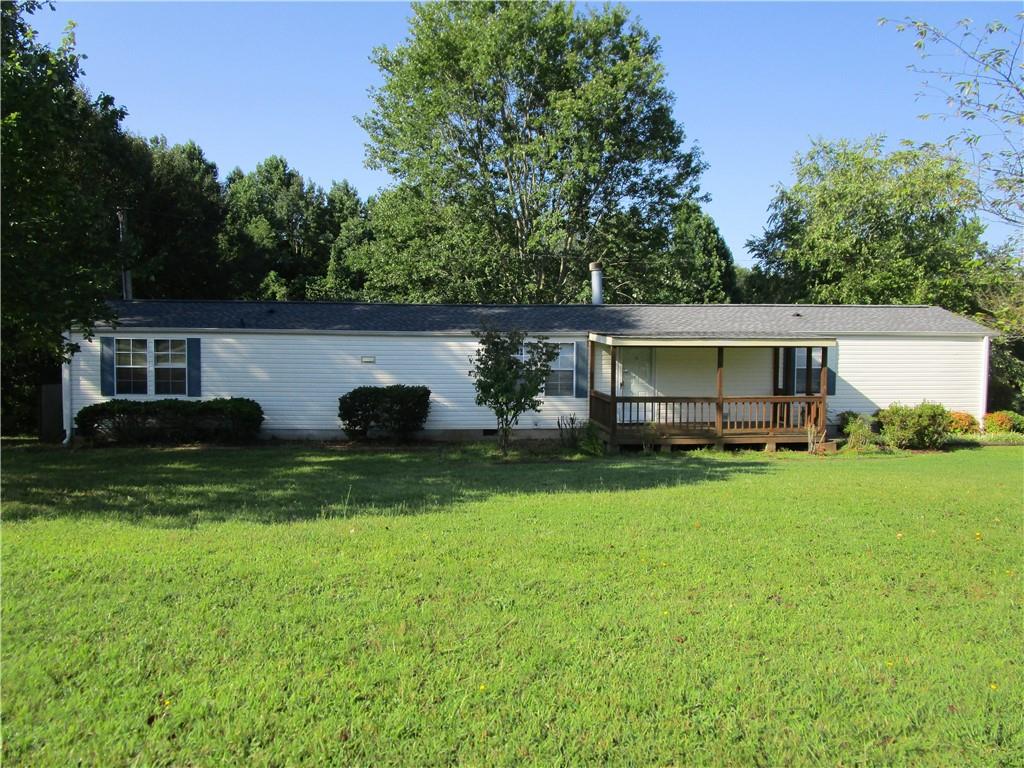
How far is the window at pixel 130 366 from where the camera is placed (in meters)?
15.7

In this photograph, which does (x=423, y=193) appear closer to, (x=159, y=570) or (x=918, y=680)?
(x=159, y=570)

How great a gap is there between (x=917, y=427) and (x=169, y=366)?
16.1 m

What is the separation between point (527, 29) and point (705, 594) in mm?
25854

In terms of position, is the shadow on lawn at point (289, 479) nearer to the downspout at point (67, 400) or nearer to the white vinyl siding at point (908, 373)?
the downspout at point (67, 400)

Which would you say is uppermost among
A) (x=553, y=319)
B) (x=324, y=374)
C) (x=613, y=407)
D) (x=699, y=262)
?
(x=699, y=262)

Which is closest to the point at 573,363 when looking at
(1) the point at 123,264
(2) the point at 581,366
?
(2) the point at 581,366

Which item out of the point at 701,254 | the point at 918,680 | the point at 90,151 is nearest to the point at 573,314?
the point at 90,151

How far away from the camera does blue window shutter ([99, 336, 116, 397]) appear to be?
15633 mm

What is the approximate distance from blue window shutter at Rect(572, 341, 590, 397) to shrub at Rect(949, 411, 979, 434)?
29.3 ft

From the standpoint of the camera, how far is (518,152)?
26.4 m

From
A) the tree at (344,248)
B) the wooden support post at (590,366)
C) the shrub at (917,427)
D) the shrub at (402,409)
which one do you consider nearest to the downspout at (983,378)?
the shrub at (917,427)

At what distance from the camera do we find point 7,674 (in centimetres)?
377

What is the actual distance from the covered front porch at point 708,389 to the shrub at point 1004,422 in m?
4.45

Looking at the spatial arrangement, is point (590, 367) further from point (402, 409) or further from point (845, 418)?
point (845, 418)
